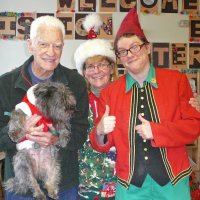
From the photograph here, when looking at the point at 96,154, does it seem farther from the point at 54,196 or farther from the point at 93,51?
the point at 93,51

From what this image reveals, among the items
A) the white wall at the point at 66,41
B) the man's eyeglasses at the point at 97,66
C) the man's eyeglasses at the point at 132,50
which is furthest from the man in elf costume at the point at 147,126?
the white wall at the point at 66,41

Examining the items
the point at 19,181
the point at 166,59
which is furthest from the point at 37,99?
the point at 166,59

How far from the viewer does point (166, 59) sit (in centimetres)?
434

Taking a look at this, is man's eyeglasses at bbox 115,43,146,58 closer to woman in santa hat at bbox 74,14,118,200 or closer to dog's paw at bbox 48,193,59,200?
woman in santa hat at bbox 74,14,118,200

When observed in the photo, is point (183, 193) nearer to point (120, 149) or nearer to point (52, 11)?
point (120, 149)

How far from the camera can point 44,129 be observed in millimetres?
1808

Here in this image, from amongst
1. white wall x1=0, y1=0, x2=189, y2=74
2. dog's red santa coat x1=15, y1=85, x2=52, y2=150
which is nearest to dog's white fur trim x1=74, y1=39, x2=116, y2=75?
dog's red santa coat x1=15, y1=85, x2=52, y2=150

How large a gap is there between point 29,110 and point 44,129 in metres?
0.15

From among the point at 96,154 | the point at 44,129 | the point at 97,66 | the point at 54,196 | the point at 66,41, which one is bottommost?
the point at 54,196

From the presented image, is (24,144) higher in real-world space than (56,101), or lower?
lower

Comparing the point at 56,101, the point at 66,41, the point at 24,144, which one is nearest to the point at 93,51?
the point at 56,101

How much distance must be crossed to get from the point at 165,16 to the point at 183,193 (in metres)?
3.20

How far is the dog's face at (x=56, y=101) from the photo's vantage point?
5.99 feet

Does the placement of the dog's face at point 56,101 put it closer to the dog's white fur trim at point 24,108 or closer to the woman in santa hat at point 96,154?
the dog's white fur trim at point 24,108
